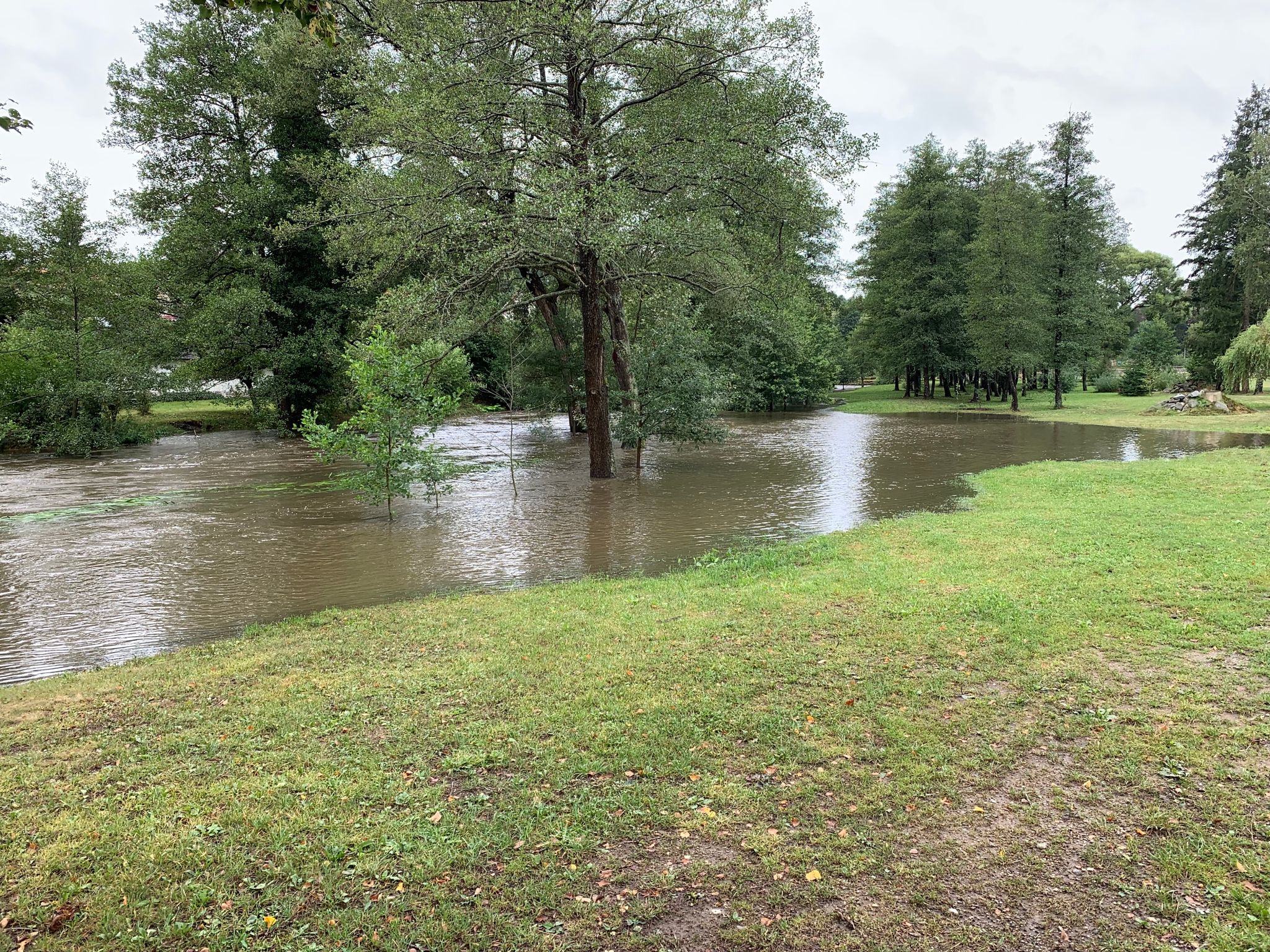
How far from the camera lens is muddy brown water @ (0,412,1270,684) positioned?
8555mm

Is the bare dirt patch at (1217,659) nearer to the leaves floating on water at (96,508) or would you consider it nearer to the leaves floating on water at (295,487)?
the leaves floating on water at (295,487)

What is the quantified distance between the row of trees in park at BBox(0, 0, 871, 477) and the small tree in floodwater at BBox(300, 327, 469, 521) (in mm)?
572

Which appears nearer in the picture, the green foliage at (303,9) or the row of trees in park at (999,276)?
the green foliage at (303,9)

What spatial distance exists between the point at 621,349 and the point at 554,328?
6461 millimetres

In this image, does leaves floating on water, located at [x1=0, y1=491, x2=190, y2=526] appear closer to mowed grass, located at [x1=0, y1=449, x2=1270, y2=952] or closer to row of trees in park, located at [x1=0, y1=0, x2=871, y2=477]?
row of trees in park, located at [x1=0, y1=0, x2=871, y2=477]

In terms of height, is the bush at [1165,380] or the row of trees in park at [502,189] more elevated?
the row of trees in park at [502,189]

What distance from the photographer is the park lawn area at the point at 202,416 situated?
3203cm

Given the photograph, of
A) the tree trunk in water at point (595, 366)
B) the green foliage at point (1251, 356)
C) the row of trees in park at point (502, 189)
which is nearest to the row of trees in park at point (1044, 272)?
the green foliage at point (1251, 356)

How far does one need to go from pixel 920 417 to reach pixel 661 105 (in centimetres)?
2550

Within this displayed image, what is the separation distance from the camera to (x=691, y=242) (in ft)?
48.4

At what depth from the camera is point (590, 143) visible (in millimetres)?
14539

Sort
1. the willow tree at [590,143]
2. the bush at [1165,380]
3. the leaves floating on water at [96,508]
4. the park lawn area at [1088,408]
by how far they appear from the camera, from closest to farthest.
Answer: the willow tree at [590,143]
the leaves floating on water at [96,508]
the park lawn area at [1088,408]
the bush at [1165,380]

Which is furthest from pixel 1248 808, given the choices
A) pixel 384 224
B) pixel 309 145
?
pixel 309 145

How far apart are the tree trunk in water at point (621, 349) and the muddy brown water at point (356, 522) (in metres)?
2.00
